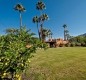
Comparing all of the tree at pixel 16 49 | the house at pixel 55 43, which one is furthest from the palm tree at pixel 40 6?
the tree at pixel 16 49

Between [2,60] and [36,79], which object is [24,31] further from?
[36,79]

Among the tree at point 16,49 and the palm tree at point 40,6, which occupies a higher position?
the palm tree at point 40,6

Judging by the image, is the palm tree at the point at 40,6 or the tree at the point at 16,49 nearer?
the tree at the point at 16,49

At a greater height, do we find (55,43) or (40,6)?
(40,6)

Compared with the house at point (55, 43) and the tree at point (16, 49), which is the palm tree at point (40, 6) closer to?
the house at point (55, 43)

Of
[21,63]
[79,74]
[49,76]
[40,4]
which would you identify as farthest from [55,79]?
[40,4]

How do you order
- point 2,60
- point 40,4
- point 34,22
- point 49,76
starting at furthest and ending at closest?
point 34,22, point 40,4, point 49,76, point 2,60

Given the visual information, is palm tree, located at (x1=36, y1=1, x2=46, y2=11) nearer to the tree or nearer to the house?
the house

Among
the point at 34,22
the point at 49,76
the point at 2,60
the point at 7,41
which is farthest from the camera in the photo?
the point at 34,22

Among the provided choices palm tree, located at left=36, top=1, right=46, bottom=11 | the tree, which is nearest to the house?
palm tree, located at left=36, top=1, right=46, bottom=11

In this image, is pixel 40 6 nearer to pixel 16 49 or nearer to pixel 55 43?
pixel 55 43

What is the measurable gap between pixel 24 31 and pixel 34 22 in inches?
2931

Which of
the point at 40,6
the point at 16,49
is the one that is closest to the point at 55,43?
the point at 40,6

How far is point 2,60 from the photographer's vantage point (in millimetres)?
8641
